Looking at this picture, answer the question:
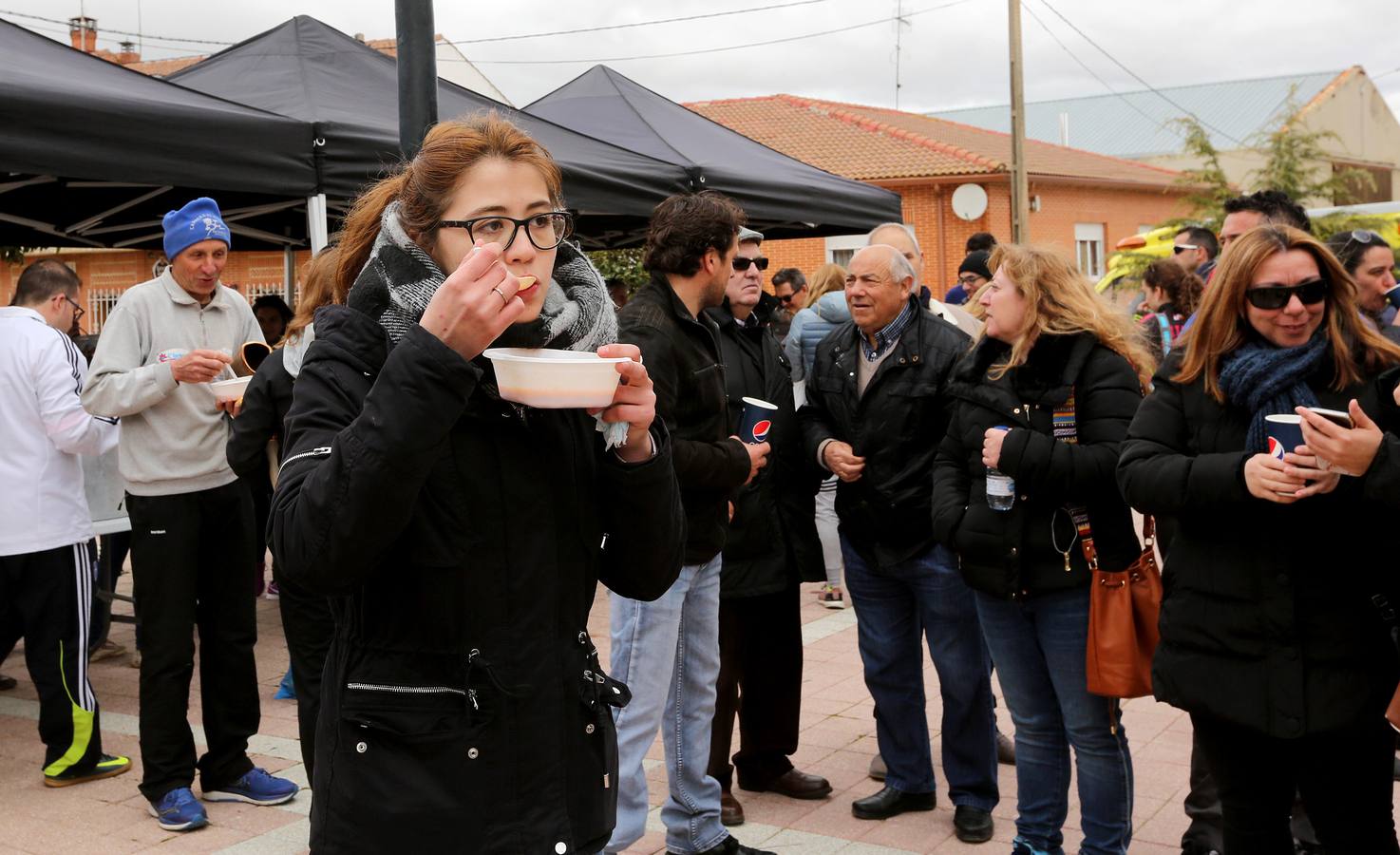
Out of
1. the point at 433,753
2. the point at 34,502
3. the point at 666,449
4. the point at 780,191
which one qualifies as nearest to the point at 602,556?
the point at 666,449

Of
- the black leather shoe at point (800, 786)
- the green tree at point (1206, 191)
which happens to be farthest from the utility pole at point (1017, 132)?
the black leather shoe at point (800, 786)

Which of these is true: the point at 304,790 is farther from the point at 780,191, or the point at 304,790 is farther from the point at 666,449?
the point at 780,191

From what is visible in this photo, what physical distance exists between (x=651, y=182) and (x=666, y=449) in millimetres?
6049

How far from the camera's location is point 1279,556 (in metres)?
3.17

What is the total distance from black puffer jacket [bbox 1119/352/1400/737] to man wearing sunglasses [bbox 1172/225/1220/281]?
528cm

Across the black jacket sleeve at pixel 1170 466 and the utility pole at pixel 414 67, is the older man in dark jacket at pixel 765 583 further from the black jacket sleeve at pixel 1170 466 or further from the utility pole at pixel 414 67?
the black jacket sleeve at pixel 1170 466

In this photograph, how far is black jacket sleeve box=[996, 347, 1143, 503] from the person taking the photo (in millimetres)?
3891

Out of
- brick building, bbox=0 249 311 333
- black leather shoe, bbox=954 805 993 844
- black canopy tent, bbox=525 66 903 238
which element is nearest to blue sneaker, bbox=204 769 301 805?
black leather shoe, bbox=954 805 993 844

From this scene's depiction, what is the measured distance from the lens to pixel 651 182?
7.99m

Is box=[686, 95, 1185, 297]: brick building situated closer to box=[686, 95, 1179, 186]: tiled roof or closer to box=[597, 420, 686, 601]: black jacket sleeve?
box=[686, 95, 1179, 186]: tiled roof

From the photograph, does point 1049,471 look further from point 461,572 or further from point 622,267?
point 622,267

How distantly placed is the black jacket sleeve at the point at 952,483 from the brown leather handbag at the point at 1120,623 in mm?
412

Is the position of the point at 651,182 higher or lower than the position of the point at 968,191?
lower

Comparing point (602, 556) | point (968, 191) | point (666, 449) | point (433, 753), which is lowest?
point (433, 753)
